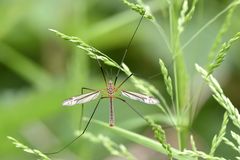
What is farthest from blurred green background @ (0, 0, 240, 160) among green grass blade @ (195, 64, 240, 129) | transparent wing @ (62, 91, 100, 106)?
green grass blade @ (195, 64, 240, 129)

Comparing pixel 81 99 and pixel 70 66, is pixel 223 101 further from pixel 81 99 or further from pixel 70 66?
pixel 70 66

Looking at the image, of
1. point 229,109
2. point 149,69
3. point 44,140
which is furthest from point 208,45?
point 229,109

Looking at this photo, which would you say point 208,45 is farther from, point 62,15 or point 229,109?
point 229,109

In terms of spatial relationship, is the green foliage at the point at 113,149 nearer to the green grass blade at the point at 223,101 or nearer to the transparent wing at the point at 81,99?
the transparent wing at the point at 81,99

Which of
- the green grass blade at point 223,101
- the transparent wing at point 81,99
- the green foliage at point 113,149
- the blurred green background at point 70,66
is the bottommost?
the green foliage at point 113,149

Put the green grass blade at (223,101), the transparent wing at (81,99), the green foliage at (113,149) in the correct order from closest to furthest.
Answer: the green grass blade at (223,101), the green foliage at (113,149), the transparent wing at (81,99)

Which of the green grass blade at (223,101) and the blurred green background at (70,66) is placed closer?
the green grass blade at (223,101)

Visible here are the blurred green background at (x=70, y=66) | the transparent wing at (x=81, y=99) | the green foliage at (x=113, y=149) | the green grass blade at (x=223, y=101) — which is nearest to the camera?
the green grass blade at (x=223, y=101)

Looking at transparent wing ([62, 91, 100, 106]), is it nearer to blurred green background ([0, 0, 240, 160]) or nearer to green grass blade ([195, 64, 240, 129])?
green grass blade ([195, 64, 240, 129])

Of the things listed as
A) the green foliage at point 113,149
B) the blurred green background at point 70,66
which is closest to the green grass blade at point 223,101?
the green foliage at point 113,149
